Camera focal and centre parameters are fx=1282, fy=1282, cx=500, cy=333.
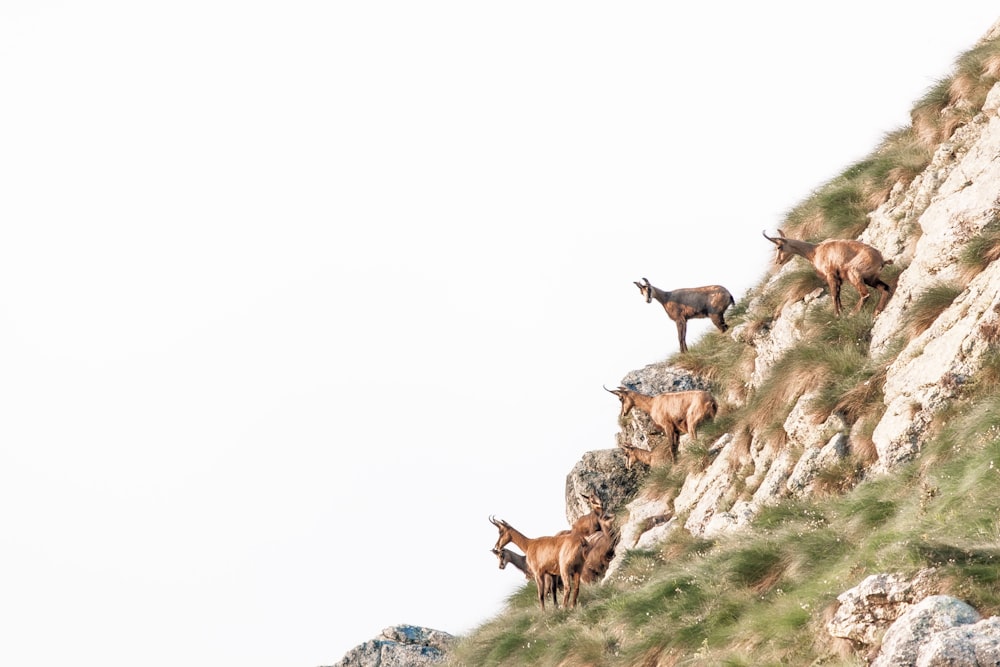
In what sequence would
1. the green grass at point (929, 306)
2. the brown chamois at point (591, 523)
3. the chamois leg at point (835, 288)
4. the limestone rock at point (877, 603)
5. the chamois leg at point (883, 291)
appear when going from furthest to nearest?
the brown chamois at point (591, 523), the chamois leg at point (835, 288), the chamois leg at point (883, 291), the green grass at point (929, 306), the limestone rock at point (877, 603)

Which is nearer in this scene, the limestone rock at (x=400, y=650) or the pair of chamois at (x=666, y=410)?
the pair of chamois at (x=666, y=410)

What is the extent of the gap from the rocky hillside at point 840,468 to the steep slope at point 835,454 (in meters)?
0.04

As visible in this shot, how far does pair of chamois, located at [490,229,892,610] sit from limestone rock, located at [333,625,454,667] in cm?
283

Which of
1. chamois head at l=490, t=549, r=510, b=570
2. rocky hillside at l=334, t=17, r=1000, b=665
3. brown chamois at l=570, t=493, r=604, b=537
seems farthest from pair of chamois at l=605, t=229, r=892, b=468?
chamois head at l=490, t=549, r=510, b=570

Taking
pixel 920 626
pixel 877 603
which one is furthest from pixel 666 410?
pixel 920 626

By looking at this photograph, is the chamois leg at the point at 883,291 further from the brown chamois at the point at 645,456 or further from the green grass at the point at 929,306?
the brown chamois at the point at 645,456

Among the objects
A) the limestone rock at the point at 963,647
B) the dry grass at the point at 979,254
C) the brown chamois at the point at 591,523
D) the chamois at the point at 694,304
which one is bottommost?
the limestone rock at the point at 963,647

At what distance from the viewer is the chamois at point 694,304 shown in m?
28.9

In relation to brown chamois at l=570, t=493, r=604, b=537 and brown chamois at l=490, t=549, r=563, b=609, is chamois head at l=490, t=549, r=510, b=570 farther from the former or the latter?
brown chamois at l=570, t=493, r=604, b=537

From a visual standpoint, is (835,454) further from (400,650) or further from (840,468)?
(400,650)

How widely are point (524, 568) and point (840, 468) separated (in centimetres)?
1013

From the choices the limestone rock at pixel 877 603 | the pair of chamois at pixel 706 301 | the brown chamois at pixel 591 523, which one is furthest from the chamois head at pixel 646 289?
the limestone rock at pixel 877 603

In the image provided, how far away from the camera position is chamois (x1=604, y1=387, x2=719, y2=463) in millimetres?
25375

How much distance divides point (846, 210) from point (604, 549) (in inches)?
337
